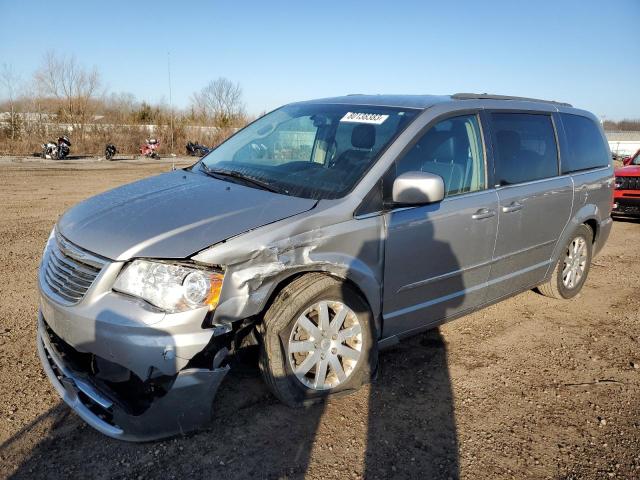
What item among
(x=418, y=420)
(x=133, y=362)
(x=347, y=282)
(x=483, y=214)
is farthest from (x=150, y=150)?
(x=418, y=420)

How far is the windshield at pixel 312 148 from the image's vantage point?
119 inches

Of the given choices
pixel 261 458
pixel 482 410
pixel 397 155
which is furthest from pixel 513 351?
pixel 261 458

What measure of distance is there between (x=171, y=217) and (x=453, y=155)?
1.98 m

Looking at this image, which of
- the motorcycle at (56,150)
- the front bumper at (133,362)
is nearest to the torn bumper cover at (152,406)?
the front bumper at (133,362)

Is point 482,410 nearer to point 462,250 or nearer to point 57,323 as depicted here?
point 462,250

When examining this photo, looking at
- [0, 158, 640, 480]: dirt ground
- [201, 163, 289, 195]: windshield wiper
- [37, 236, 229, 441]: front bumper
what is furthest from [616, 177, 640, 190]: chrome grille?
[37, 236, 229, 441]: front bumper

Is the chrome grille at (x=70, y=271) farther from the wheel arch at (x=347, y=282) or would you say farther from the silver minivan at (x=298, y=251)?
the wheel arch at (x=347, y=282)

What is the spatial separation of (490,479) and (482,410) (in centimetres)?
61

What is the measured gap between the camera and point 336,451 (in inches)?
99.2

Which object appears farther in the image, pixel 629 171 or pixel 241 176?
pixel 629 171

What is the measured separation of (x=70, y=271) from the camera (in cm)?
254

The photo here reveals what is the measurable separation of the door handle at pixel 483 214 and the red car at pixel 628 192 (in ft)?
22.7

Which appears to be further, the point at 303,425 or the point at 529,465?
the point at 303,425

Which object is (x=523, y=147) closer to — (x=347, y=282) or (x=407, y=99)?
(x=407, y=99)
